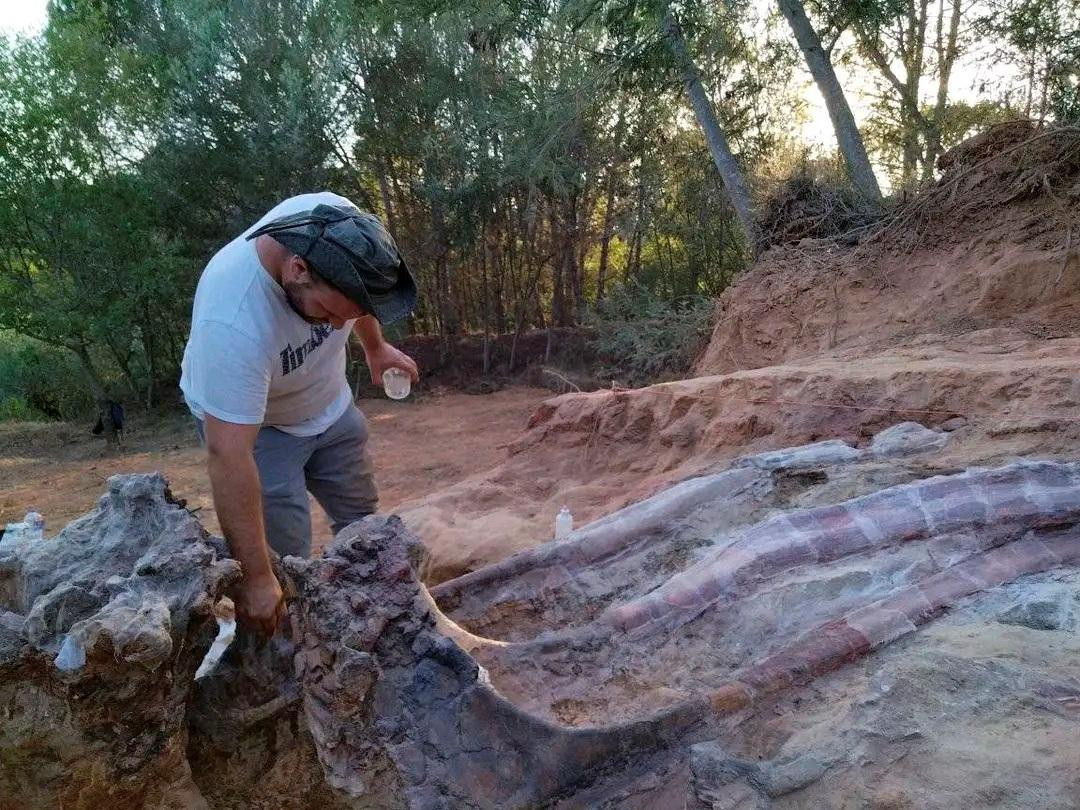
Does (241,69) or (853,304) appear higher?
(241,69)

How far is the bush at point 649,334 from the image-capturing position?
8930 mm

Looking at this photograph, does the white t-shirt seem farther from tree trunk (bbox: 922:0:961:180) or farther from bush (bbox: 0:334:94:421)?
bush (bbox: 0:334:94:421)

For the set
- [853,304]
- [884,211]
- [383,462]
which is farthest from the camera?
[383,462]

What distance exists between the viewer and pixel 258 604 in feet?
5.92

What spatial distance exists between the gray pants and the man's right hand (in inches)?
28.0

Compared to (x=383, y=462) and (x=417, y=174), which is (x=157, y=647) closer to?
(x=383, y=462)

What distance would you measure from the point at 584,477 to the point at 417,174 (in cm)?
828

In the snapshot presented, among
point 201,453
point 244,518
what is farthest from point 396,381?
point 201,453

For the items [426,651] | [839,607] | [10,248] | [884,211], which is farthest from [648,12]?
[10,248]

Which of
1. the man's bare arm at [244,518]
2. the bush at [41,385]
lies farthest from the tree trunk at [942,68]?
the bush at [41,385]

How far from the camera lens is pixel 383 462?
8250 millimetres

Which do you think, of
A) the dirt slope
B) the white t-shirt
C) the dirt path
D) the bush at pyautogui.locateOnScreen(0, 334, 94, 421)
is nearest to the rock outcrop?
the white t-shirt

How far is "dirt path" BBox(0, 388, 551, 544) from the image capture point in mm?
7531

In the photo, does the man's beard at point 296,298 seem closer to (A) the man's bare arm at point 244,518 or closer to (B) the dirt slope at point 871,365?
(A) the man's bare arm at point 244,518
